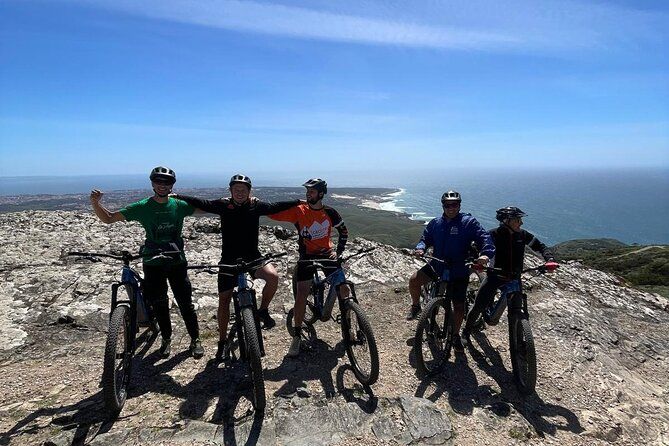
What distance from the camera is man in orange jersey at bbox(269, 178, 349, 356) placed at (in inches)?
263

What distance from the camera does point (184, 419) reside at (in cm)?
488

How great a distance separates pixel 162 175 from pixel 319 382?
4369 millimetres

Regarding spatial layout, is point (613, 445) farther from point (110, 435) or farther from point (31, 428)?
point (31, 428)

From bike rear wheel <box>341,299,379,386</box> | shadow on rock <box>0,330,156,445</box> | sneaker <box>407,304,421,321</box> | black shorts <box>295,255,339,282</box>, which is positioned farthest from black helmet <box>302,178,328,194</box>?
shadow on rock <box>0,330,156,445</box>

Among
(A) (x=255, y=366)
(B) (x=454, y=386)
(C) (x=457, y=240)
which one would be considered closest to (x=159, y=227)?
(A) (x=255, y=366)

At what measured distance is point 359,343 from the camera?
6.08 meters

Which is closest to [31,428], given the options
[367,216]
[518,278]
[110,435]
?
[110,435]

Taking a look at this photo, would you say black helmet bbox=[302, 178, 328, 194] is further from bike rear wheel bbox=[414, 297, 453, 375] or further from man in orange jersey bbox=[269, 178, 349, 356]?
bike rear wheel bbox=[414, 297, 453, 375]

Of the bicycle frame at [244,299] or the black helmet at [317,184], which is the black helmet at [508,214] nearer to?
the black helmet at [317,184]

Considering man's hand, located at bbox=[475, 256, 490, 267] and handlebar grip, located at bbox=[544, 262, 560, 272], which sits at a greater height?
man's hand, located at bbox=[475, 256, 490, 267]

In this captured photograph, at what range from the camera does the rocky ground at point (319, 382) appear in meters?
4.80

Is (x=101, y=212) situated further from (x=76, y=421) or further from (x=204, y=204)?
(x=76, y=421)

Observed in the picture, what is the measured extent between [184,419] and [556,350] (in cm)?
772

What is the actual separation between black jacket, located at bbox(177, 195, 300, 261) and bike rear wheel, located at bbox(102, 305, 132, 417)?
5.97ft
